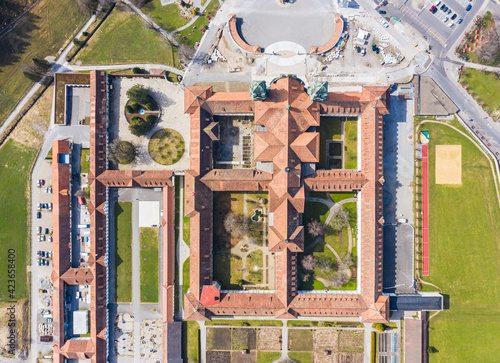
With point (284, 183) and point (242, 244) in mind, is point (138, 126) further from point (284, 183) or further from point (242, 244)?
point (242, 244)

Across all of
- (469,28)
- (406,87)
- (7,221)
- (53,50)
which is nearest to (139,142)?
(53,50)

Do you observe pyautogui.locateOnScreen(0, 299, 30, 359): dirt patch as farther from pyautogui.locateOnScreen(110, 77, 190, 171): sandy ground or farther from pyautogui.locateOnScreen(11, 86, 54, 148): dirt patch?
pyautogui.locateOnScreen(110, 77, 190, 171): sandy ground

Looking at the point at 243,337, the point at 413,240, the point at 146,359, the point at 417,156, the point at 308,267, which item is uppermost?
the point at 417,156

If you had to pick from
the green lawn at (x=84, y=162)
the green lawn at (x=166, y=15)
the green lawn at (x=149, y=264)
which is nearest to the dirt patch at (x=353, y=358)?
the green lawn at (x=149, y=264)

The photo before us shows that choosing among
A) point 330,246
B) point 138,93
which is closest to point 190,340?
point 330,246

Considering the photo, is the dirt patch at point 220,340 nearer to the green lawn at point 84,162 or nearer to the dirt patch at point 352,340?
the dirt patch at point 352,340

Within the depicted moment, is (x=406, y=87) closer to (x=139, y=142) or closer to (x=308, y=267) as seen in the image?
(x=308, y=267)

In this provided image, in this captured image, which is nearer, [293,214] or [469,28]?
[293,214]

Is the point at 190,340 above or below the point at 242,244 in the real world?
below
